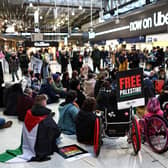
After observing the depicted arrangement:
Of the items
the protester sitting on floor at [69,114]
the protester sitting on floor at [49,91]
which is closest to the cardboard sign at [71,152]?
the protester sitting on floor at [69,114]

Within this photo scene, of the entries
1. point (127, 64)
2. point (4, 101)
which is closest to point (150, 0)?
point (127, 64)

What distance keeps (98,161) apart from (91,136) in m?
0.57

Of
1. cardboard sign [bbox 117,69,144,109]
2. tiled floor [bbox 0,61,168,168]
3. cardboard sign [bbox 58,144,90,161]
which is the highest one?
cardboard sign [bbox 117,69,144,109]

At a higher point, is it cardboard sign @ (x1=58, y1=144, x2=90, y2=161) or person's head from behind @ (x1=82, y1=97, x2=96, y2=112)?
person's head from behind @ (x1=82, y1=97, x2=96, y2=112)

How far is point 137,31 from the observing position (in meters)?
13.9

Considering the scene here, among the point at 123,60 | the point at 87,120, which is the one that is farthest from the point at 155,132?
the point at 123,60

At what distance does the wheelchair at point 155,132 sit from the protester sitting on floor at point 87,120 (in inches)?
31.7

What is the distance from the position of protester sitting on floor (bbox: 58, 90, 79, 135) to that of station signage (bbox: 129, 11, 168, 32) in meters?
7.91

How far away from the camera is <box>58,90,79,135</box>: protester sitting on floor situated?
4.52 m

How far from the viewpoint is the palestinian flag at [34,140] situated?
3672mm

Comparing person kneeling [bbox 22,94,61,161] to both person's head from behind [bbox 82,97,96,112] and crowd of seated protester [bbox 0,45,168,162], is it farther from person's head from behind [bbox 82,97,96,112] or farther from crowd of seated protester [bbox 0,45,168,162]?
person's head from behind [bbox 82,97,96,112]

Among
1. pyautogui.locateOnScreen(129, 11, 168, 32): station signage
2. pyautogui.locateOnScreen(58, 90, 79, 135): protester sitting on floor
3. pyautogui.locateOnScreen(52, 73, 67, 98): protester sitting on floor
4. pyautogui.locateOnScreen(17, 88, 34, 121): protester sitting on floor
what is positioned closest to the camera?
pyautogui.locateOnScreen(58, 90, 79, 135): protester sitting on floor

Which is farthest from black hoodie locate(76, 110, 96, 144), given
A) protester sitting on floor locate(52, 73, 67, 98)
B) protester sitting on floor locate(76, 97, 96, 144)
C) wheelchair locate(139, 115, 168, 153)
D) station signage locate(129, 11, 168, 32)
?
station signage locate(129, 11, 168, 32)

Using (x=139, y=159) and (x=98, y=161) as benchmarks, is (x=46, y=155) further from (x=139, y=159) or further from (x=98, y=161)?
(x=139, y=159)
